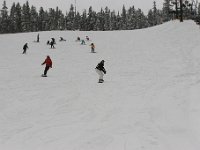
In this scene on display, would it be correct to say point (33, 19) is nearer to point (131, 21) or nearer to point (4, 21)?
point (4, 21)

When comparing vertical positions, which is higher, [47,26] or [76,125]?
[47,26]

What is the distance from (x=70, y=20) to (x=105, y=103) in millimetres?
113849

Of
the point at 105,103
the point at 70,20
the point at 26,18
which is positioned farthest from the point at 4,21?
the point at 105,103

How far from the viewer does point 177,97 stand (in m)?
15.1

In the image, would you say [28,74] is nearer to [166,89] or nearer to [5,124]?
[166,89]

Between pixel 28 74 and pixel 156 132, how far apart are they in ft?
53.3

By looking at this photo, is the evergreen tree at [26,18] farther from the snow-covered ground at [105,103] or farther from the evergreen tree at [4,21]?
the snow-covered ground at [105,103]

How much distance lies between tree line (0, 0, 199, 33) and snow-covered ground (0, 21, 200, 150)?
7974 cm

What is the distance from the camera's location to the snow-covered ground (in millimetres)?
9969

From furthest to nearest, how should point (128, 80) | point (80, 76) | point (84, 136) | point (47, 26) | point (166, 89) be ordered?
point (47, 26) → point (80, 76) → point (128, 80) → point (166, 89) → point (84, 136)

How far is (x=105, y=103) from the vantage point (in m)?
14.9

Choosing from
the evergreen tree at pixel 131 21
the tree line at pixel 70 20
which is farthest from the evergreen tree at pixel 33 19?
the evergreen tree at pixel 131 21

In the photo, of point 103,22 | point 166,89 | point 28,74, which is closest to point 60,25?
point 103,22

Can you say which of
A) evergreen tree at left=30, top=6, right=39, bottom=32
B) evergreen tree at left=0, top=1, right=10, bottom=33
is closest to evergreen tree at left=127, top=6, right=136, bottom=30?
evergreen tree at left=30, top=6, right=39, bottom=32
